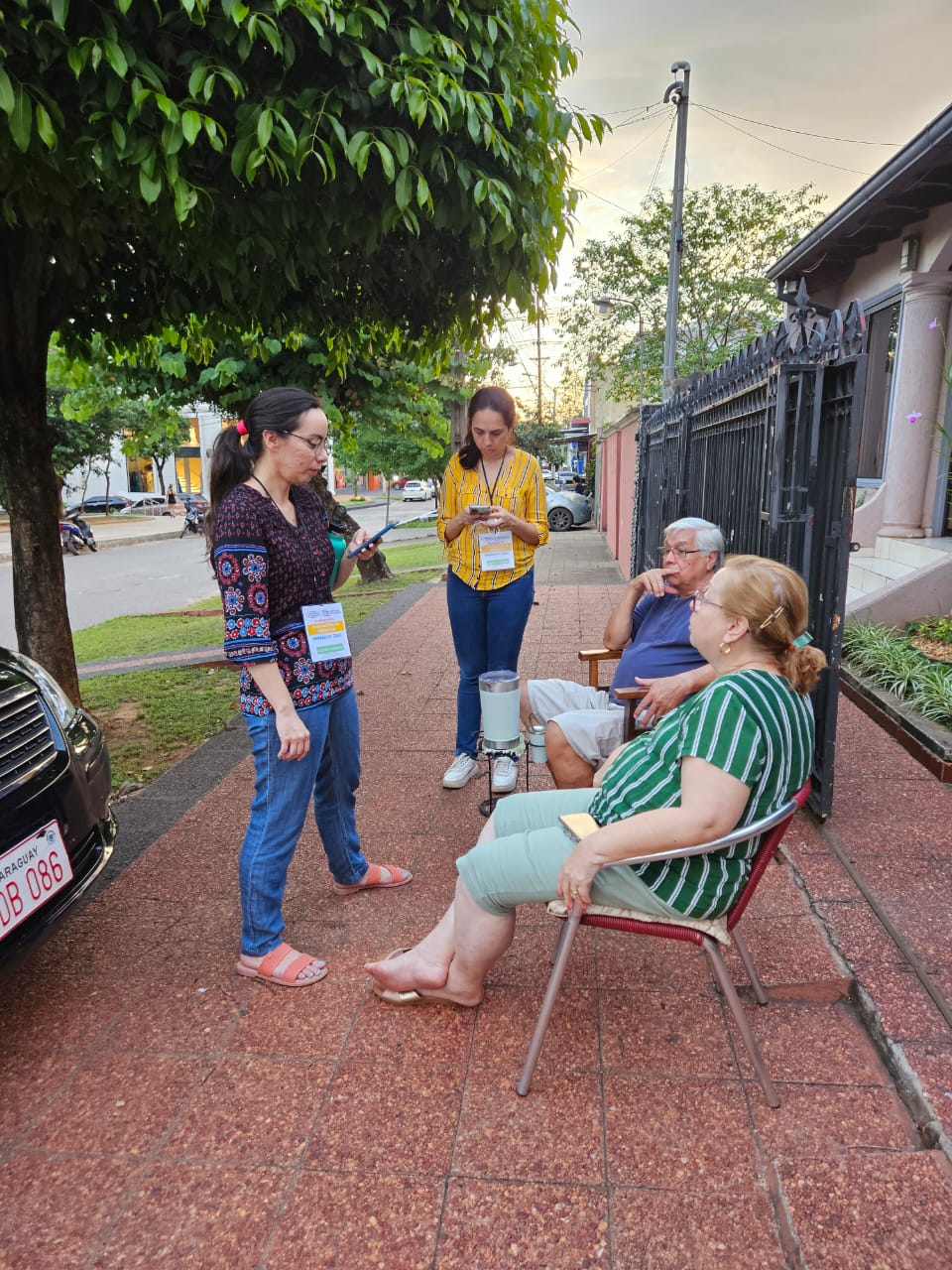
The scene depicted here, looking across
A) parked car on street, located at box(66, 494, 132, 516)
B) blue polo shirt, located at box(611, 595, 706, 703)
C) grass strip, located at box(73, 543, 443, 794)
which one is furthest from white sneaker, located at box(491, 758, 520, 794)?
parked car on street, located at box(66, 494, 132, 516)

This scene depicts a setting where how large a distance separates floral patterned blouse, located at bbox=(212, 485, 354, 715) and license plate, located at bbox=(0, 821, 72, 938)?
2.16ft

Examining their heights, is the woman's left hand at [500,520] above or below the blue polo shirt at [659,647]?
above

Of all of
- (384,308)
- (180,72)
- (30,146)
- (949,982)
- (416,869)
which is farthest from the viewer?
(384,308)

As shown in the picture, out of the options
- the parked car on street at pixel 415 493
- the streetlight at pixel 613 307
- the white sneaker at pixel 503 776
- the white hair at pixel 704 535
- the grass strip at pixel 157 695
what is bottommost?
the parked car on street at pixel 415 493

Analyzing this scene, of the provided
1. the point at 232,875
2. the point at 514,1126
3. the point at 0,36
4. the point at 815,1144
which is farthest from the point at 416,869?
the point at 0,36

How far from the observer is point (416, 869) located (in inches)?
130

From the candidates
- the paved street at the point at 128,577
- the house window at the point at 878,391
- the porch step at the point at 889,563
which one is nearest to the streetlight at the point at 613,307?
the paved street at the point at 128,577

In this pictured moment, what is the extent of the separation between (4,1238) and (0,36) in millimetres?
3194

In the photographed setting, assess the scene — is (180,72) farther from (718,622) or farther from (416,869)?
(416,869)

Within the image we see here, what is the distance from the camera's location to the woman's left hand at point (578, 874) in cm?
197

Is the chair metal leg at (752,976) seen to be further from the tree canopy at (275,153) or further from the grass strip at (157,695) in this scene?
the grass strip at (157,695)

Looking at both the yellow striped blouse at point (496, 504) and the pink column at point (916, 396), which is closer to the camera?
the yellow striped blouse at point (496, 504)

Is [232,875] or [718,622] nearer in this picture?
[718,622]

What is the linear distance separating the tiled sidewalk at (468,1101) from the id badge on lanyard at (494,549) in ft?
4.79
